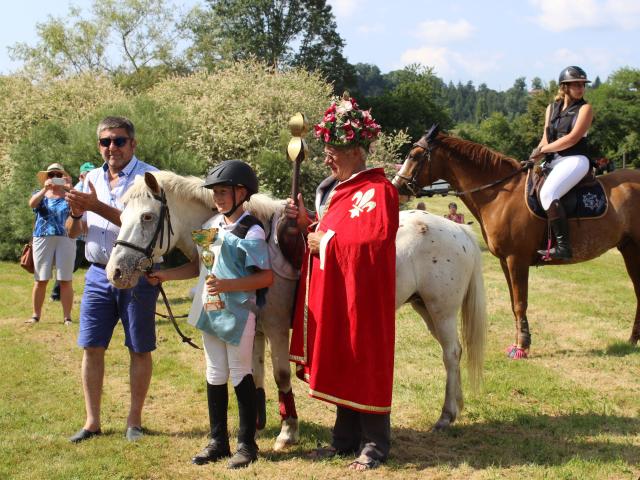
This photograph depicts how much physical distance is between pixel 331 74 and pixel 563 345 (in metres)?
39.2

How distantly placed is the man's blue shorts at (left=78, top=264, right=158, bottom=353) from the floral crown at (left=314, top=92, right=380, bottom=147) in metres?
1.69

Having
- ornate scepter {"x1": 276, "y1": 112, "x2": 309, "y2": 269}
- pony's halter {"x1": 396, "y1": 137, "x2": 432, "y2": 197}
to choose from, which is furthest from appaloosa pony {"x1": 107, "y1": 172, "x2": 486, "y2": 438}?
pony's halter {"x1": 396, "y1": 137, "x2": 432, "y2": 197}

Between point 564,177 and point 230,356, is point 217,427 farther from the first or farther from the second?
point 564,177

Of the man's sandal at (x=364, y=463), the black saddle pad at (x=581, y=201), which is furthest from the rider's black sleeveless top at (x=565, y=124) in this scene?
the man's sandal at (x=364, y=463)

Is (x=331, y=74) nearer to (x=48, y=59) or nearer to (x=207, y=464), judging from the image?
(x=48, y=59)

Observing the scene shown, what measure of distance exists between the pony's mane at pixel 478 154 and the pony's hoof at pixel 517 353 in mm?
2154

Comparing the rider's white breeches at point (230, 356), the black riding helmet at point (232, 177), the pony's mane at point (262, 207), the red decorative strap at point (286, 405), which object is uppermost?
the black riding helmet at point (232, 177)

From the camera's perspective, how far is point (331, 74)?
148 feet

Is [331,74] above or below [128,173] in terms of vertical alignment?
above

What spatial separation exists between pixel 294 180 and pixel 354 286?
0.84 meters

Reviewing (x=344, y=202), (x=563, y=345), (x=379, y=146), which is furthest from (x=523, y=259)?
(x=379, y=146)

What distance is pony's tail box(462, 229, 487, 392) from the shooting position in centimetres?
541

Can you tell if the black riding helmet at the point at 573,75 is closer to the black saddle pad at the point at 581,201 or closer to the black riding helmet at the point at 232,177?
the black saddle pad at the point at 581,201

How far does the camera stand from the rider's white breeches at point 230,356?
4.25 metres
